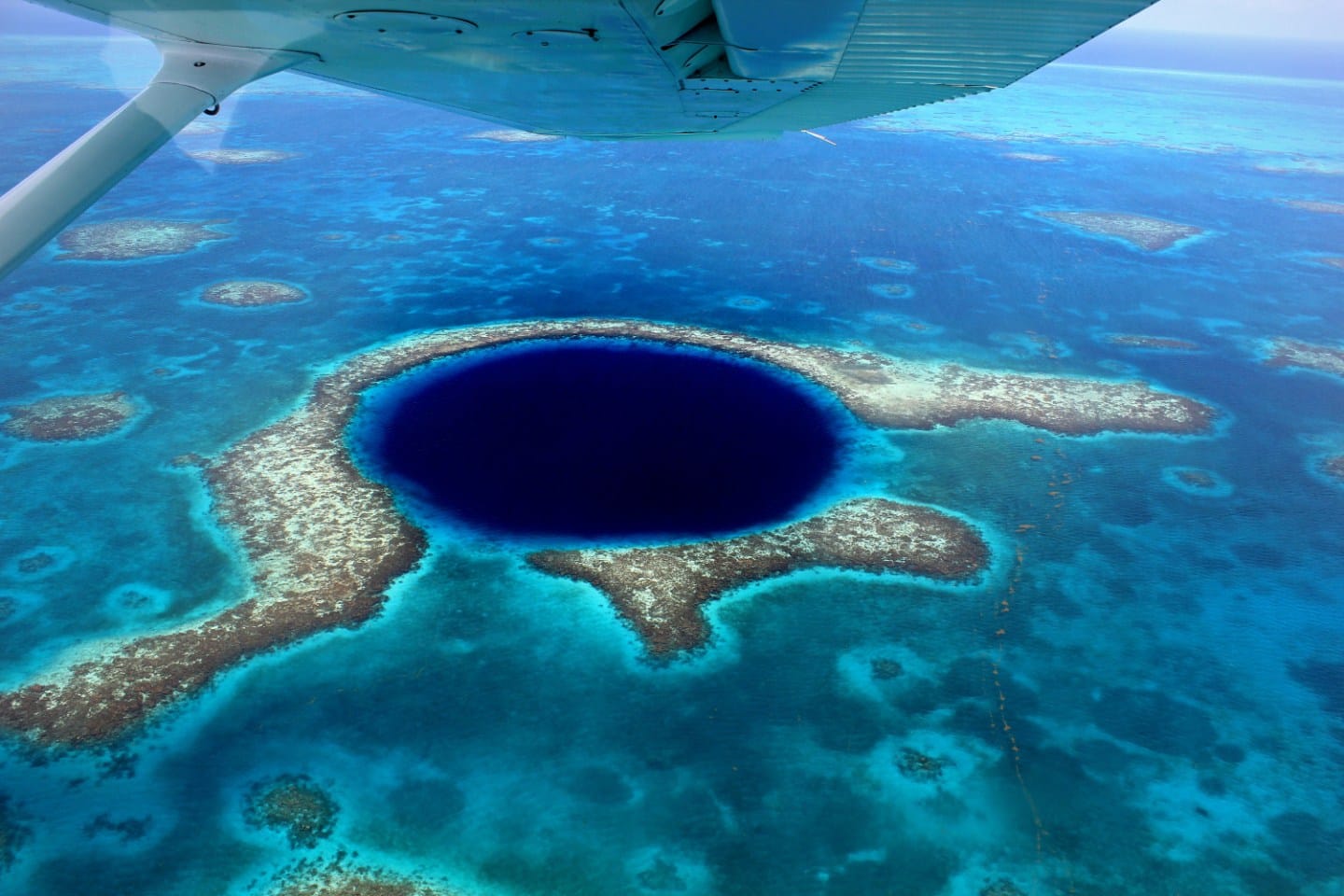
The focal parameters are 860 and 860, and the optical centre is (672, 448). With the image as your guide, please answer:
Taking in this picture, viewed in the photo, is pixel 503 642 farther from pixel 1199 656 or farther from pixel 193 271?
pixel 193 271

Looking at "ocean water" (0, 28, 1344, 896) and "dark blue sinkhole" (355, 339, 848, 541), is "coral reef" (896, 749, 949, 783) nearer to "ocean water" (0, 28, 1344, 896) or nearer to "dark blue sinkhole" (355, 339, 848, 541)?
"ocean water" (0, 28, 1344, 896)

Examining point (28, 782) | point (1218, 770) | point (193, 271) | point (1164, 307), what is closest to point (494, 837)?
point (28, 782)

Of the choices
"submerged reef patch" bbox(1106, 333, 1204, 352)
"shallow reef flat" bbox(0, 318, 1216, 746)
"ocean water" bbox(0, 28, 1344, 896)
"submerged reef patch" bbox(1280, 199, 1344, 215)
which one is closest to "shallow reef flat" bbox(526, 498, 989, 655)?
"ocean water" bbox(0, 28, 1344, 896)

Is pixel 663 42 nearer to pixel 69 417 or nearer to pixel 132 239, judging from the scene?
pixel 69 417

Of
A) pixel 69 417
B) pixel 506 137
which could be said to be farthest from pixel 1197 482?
pixel 506 137

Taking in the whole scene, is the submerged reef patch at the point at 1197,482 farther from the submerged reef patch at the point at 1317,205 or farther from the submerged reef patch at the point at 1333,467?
the submerged reef patch at the point at 1317,205

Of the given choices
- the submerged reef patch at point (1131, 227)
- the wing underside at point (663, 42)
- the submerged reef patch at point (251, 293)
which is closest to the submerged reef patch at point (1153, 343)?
the submerged reef patch at point (1131, 227)
